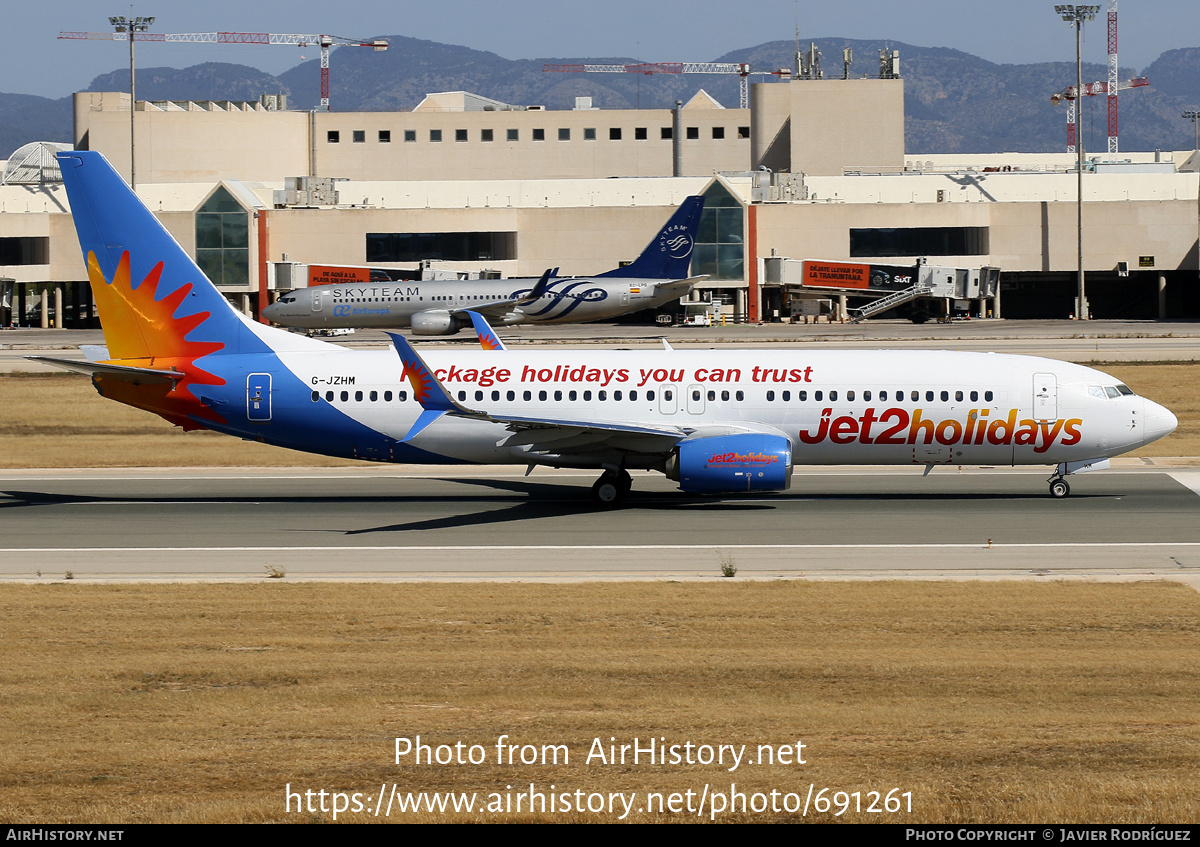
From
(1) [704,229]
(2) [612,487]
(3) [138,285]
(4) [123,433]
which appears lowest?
(2) [612,487]

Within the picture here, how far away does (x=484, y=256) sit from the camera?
110m

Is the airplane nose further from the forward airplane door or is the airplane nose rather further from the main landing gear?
the main landing gear

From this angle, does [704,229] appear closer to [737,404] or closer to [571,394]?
[571,394]

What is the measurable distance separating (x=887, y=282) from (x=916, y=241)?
7.38 meters

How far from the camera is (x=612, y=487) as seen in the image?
3334 cm

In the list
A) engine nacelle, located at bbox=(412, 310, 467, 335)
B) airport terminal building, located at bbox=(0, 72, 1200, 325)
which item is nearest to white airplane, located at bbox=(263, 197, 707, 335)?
engine nacelle, located at bbox=(412, 310, 467, 335)

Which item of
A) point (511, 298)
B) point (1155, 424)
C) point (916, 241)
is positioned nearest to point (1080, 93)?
point (916, 241)

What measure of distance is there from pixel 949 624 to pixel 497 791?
387 inches

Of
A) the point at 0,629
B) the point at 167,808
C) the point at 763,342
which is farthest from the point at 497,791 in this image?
the point at 763,342

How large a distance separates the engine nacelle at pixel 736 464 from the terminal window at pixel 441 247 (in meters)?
79.4

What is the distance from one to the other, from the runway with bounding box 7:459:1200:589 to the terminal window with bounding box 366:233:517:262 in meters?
69.3

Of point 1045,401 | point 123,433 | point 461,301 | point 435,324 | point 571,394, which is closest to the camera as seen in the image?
point 1045,401

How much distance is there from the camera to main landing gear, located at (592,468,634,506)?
33344 millimetres

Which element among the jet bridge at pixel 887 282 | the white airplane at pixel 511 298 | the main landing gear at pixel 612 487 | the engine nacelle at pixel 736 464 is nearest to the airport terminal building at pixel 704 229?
the jet bridge at pixel 887 282
